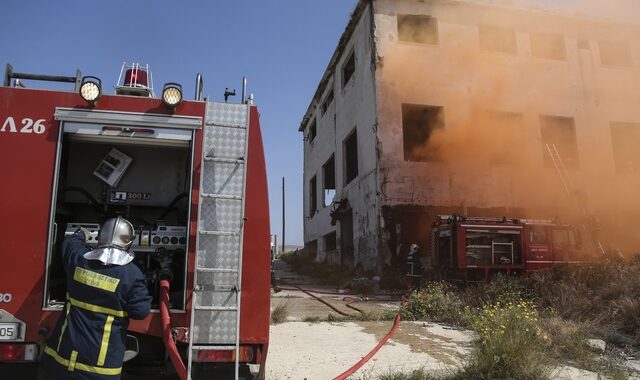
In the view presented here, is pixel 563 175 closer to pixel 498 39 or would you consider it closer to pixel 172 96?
Result: pixel 498 39

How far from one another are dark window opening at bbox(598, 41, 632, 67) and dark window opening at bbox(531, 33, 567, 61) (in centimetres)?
212

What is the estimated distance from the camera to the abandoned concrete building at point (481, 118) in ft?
51.6

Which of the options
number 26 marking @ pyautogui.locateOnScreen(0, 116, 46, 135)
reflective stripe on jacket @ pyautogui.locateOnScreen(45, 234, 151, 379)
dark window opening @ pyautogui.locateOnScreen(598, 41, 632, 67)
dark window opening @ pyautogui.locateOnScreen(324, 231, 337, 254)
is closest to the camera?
reflective stripe on jacket @ pyautogui.locateOnScreen(45, 234, 151, 379)

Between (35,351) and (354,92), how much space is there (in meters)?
16.6

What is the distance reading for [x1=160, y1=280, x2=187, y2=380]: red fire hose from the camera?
303cm

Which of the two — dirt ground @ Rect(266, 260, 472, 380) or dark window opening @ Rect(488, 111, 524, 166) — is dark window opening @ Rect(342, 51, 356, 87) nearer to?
dark window opening @ Rect(488, 111, 524, 166)

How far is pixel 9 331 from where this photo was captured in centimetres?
320

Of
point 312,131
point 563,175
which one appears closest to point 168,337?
point 563,175

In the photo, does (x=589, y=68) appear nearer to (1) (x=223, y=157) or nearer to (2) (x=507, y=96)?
(2) (x=507, y=96)

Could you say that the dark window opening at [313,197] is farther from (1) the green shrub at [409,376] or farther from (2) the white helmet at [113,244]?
(2) the white helmet at [113,244]

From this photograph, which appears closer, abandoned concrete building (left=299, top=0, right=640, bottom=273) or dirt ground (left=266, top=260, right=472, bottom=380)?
dirt ground (left=266, top=260, right=472, bottom=380)

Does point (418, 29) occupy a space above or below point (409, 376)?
above

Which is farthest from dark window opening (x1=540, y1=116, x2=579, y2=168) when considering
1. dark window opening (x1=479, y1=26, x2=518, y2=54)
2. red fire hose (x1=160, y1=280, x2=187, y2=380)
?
red fire hose (x1=160, y1=280, x2=187, y2=380)

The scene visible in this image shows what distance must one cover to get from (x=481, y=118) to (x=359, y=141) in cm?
462
